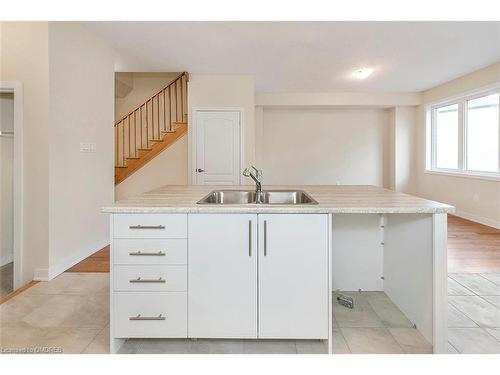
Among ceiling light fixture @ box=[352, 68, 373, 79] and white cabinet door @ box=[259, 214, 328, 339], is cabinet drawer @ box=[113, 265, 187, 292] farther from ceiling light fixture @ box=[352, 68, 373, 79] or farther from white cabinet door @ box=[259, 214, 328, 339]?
ceiling light fixture @ box=[352, 68, 373, 79]

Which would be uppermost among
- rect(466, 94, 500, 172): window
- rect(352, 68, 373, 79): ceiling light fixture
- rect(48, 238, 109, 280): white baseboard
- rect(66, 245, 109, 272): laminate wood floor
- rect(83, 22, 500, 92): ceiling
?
rect(352, 68, 373, 79): ceiling light fixture

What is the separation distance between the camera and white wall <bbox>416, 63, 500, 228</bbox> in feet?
18.2

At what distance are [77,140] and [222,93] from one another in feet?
9.24

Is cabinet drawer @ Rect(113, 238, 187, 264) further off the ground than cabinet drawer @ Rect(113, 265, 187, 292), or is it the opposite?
cabinet drawer @ Rect(113, 238, 187, 264)

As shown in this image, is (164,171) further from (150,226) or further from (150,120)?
(150,226)

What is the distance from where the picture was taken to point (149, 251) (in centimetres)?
195

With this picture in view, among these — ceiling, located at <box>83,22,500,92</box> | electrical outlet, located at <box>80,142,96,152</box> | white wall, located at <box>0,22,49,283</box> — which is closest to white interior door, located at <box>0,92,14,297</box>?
white wall, located at <box>0,22,49,283</box>

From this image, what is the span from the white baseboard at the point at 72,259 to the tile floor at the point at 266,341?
0.25 meters

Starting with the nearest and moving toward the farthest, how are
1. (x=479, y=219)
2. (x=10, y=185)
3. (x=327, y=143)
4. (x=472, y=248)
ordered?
(x=10, y=185), (x=472, y=248), (x=479, y=219), (x=327, y=143)

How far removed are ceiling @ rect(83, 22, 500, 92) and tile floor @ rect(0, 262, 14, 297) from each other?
2.75 m

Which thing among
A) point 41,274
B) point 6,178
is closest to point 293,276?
point 41,274

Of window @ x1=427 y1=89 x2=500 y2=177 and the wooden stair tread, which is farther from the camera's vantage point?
the wooden stair tread
